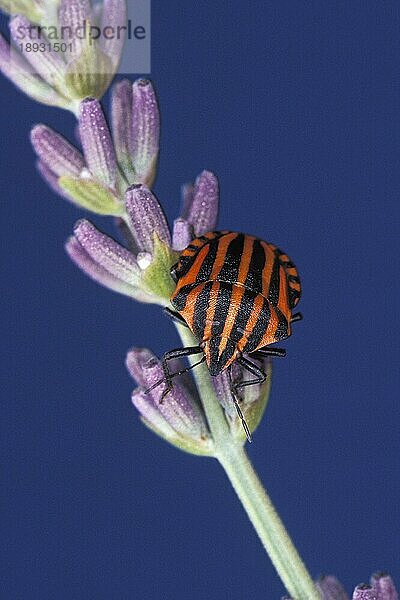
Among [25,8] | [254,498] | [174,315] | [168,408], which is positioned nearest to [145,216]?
[174,315]

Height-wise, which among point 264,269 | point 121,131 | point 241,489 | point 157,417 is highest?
point 121,131

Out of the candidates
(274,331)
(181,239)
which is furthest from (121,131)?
(274,331)

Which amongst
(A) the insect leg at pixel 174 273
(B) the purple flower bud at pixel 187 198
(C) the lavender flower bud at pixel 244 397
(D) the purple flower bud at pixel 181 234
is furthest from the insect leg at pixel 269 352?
(B) the purple flower bud at pixel 187 198

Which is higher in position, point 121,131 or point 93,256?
point 121,131

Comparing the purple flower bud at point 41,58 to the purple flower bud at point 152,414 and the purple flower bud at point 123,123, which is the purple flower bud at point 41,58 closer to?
the purple flower bud at point 123,123

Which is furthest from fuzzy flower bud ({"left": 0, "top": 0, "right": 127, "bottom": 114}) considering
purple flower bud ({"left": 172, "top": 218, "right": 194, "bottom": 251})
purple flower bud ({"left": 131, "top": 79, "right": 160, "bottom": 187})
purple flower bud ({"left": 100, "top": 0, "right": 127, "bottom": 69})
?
purple flower bud ({"left": 172, "top": 218, "right": 194, "bottom": 251})

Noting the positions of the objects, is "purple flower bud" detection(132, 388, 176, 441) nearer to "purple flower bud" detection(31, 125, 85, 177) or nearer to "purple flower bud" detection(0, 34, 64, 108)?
"purple flower bud" detection(31, 125, 85, 177)

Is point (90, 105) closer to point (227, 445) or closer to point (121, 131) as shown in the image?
point (121, 131)
